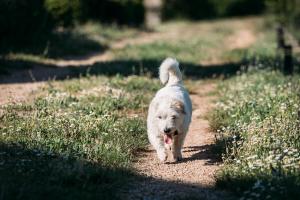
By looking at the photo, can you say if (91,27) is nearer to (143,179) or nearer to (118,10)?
(118,10)

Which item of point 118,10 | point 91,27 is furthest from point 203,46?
point 118,10

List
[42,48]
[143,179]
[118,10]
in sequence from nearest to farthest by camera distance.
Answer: [143,179]
[42,48]
[118,10]

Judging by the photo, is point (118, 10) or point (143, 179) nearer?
point (143, 179)

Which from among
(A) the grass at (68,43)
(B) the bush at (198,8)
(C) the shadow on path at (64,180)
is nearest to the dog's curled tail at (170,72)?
(C) the shadow on path at (64,180)

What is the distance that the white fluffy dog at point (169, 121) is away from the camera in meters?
9.01

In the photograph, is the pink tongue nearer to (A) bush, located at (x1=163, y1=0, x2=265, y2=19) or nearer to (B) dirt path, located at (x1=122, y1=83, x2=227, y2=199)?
(B) dirt path, located at (x1=122, y1=83, x2=227, y2=199)

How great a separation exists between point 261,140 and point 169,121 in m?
1.32

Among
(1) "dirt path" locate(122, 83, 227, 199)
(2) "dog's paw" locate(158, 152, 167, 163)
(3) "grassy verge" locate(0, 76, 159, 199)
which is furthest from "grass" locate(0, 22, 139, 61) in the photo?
(2) "dog's paw" locate(158, 152, 167, 163)

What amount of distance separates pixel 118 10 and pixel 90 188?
27.4m

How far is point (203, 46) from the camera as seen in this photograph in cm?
2666

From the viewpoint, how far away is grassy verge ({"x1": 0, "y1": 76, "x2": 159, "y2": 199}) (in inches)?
300

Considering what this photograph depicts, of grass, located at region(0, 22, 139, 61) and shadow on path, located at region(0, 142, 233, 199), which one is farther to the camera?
grass, located at region(0, 22, 139, 61)

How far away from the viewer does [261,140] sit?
9.05 m

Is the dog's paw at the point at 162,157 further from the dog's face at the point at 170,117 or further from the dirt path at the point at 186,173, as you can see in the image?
the dog's face at the point at 170,117
